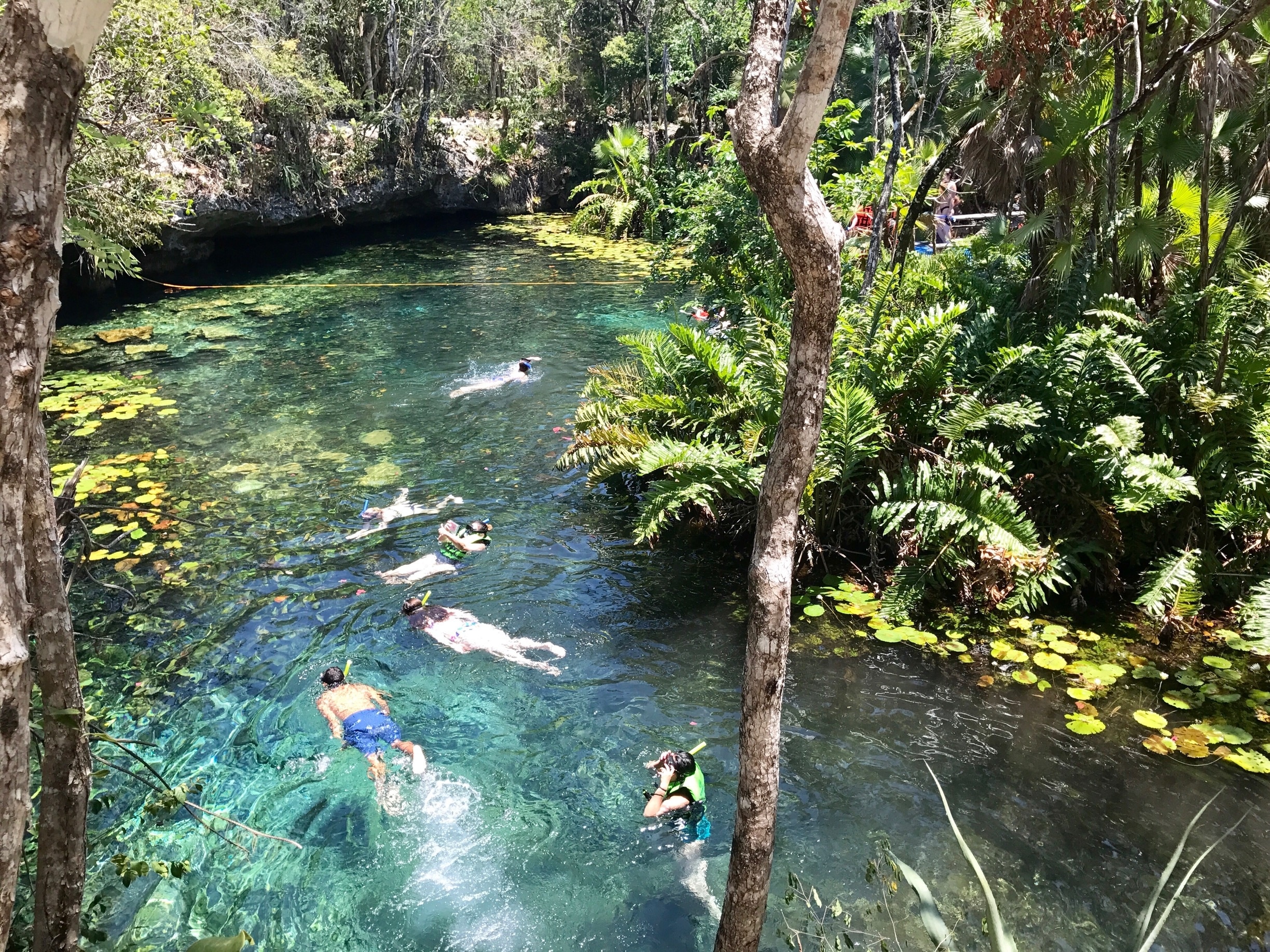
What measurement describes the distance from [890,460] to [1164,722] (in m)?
2.77

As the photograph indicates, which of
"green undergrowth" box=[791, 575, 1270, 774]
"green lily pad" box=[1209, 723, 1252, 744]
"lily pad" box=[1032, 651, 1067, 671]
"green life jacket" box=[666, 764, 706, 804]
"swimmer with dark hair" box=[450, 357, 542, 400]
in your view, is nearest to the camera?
"green life jacket" box=[666, 764, 706, 804]

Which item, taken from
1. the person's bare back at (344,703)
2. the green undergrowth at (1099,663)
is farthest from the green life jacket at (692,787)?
the person's bare back at (344,703)

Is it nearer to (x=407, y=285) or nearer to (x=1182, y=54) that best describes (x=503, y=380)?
(x=407, y=285)

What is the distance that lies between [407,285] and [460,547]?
42.0 ft

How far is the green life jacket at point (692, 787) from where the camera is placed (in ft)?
15.7

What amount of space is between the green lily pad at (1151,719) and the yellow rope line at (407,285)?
14.7m

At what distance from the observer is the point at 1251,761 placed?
499 centimetres

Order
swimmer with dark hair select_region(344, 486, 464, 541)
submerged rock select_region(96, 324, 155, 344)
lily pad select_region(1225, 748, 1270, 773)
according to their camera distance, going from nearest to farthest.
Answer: lily pad select_region(1225, 748, 1270, 773) → swimmer with dark hair select_region(344, 486, 464, 541) → submerged rock select_region(96, 324, 155, 344)

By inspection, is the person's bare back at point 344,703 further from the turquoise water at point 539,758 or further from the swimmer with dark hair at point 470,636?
the swimmer with dark hair at point 470,636

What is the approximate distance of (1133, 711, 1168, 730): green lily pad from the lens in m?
5.36

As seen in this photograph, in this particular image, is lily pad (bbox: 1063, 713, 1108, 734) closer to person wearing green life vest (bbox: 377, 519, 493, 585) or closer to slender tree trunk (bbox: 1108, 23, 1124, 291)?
slender tree trunk (bbox: 1108, 23, 1124, 291)

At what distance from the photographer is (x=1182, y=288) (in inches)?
282

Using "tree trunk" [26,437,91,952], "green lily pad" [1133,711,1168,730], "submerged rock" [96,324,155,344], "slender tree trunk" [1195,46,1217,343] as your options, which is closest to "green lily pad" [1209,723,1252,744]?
"green lily pad" [1133,711,1168,730]

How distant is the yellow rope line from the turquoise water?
986 cm
